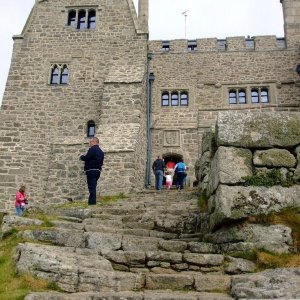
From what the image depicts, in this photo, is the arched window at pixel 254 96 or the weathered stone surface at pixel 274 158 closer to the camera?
the weathered stone surface at pixel 274 158

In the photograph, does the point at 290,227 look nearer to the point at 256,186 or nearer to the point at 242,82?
the point at 256,186

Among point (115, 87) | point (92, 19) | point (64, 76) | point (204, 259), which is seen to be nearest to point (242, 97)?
point (115, 87)

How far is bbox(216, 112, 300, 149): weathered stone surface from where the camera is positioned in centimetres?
782

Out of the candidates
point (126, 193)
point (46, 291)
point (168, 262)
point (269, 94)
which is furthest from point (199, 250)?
point (269, 94)

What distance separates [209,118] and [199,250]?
53.9 ft

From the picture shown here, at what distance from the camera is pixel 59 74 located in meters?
23.6

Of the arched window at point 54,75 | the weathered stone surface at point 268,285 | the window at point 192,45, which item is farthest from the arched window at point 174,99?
the weathered stone surface at point 268,285

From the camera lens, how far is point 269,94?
2381 centimetres

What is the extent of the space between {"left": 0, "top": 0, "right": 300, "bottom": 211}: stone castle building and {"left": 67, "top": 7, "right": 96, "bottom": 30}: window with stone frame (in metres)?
0.06

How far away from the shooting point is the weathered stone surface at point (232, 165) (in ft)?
25.0

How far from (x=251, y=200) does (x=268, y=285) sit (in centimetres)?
184

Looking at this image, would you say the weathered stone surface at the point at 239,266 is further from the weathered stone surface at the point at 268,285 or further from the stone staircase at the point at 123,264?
the weathered stone surface at the point at 268,285

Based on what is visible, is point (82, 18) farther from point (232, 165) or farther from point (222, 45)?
point (232, 165)

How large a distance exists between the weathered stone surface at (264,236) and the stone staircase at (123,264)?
385 millimetres
